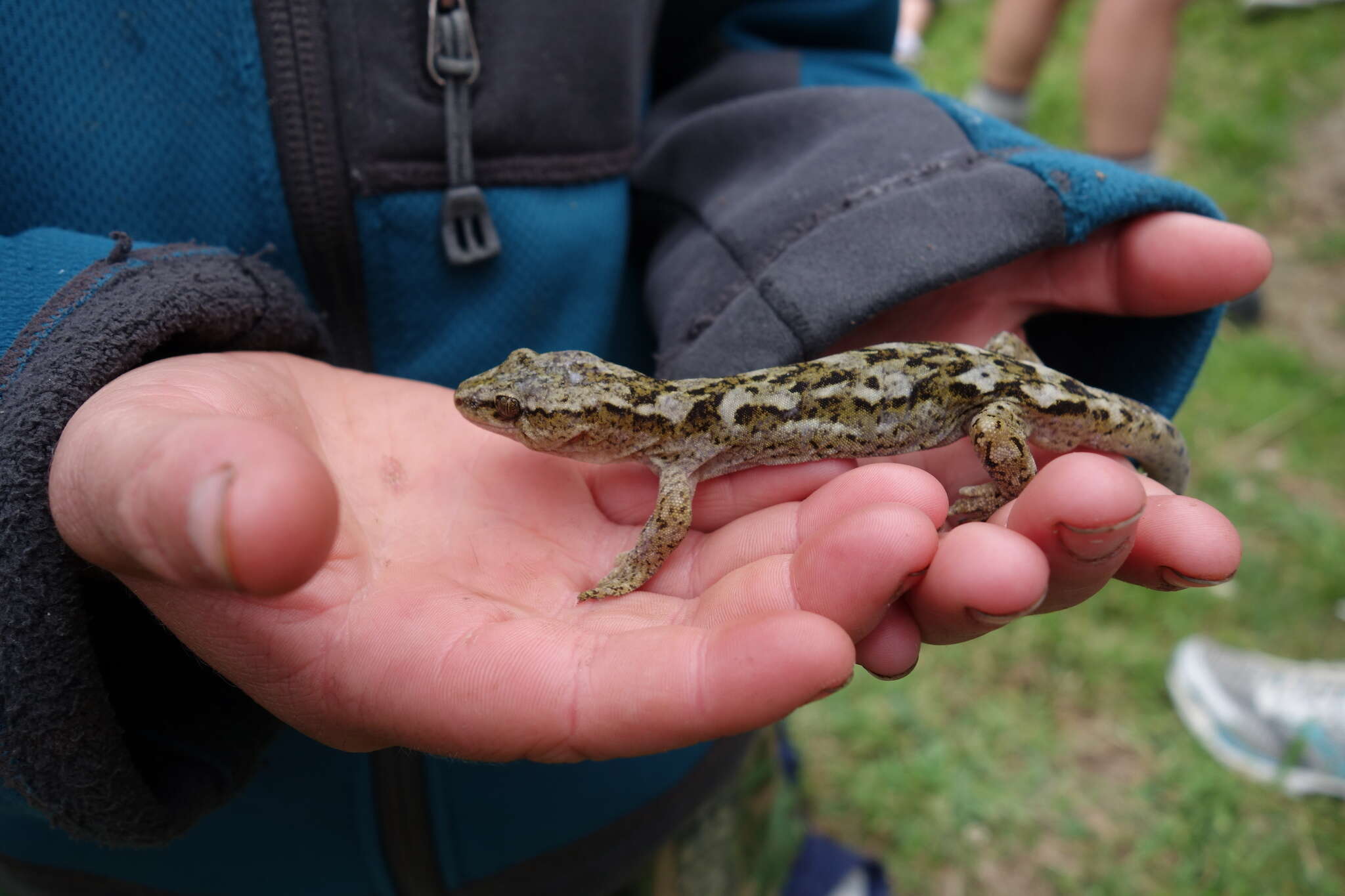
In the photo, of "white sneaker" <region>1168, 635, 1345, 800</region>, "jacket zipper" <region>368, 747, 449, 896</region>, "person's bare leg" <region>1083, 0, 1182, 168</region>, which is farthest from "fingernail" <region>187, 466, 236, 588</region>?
"person's bare leg" <region>1083, 0, 1182, 168</region>

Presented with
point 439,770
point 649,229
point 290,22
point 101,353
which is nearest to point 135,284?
point 101,353

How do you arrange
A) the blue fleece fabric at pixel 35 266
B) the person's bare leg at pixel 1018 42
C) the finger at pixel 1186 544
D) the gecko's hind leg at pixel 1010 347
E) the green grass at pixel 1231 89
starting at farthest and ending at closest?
the green grass at pixel 1231 89 < the person's bare leg at pixel 1018 42 < the gecko's hind leg at pixel 1010 347 < the finger at pixel 1186 544 < the blue fleece fabric at pixel 35 266

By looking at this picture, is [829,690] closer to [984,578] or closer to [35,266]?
[984,578]

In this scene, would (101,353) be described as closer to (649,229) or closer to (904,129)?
(649,229)

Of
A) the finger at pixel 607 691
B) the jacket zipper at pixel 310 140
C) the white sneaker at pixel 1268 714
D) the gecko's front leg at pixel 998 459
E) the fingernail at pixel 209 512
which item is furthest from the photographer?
the white sneaker at pixel 1268 714

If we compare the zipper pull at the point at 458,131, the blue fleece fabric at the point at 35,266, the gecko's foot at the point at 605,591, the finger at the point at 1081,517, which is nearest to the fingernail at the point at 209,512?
the blue fleece fabric at the point at 35,266

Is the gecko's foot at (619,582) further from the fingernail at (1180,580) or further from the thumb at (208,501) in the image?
the fingernail at (1180,580)
